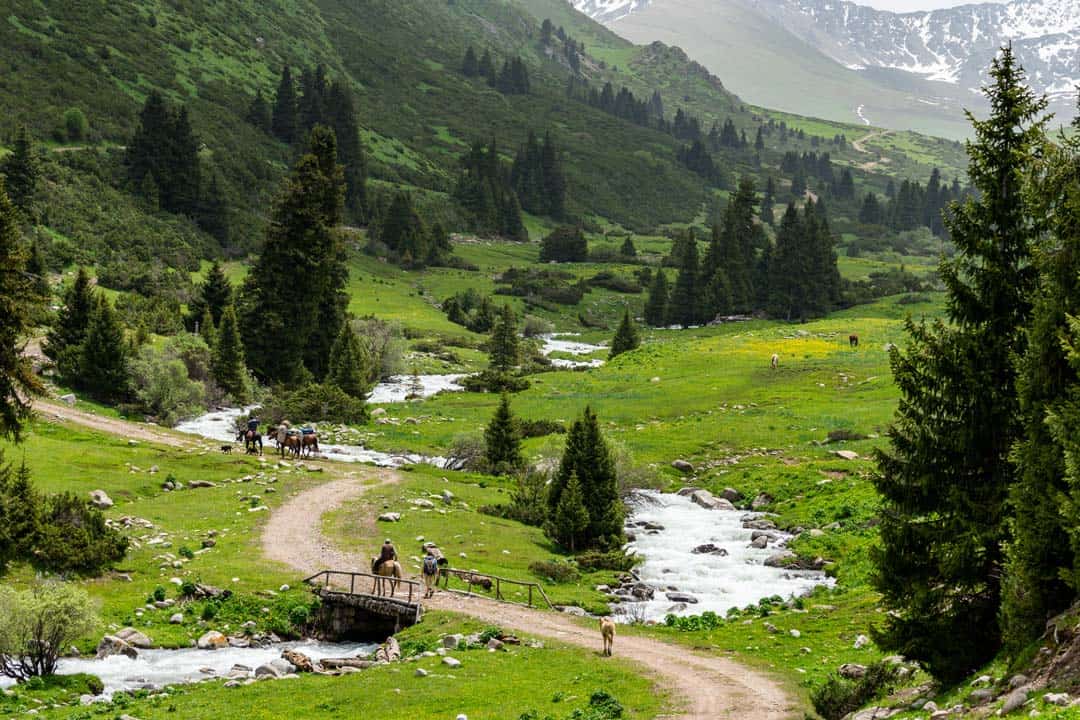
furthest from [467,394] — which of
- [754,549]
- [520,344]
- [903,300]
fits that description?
[903,300]

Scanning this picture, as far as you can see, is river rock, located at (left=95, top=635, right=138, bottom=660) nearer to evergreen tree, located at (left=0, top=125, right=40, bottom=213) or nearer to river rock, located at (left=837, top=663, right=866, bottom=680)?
river rock, located at (left=837, top=663, right=866, bottom=680)

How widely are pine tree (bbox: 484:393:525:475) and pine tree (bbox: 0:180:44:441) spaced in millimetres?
28452

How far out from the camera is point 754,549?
43.8 m

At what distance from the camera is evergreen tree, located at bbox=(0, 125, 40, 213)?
9400cm

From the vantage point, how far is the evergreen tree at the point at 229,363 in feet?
226

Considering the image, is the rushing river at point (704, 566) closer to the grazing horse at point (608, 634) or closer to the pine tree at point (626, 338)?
the grazing horse at point (608, 634)

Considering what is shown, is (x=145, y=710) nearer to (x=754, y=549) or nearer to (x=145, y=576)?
(x=145, y=576)

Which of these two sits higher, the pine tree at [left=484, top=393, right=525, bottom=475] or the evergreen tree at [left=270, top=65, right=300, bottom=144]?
the evergreen tree at [left=270, top=65, right=300, bottom=144]

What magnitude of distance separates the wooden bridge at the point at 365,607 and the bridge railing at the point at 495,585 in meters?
1.78

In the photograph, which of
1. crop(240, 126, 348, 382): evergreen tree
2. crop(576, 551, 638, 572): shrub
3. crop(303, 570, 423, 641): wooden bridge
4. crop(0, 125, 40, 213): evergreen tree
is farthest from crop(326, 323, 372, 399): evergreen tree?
crop(0, 125, 40, 213): evergreen tree

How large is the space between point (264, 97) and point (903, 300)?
12726cm

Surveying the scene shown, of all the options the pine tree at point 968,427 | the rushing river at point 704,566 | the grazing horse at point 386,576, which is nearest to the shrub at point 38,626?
the grazing horse at point 386,576

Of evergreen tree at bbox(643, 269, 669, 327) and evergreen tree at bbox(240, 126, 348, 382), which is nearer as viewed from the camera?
evergreen tree at bbox(240, 126, 348, 382)

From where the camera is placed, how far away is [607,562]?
133 feet
